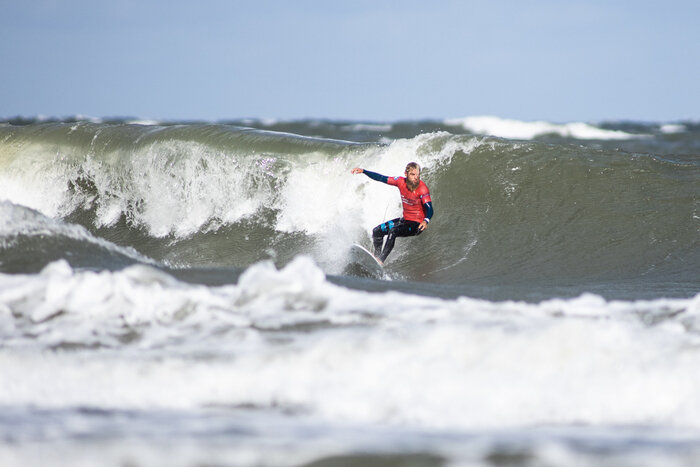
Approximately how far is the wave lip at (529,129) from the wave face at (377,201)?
2182 centimetres

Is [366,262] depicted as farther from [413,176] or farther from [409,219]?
[413,176]

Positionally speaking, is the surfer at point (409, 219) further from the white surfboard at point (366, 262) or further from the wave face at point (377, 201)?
the white surfboard at point (366, 262)

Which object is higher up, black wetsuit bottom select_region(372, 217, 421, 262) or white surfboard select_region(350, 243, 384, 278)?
black wetsuit bottom select_region(372, 217, 421, 262)

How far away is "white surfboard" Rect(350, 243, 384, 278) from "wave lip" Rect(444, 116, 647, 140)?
25.2 meters

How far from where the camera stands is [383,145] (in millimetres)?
10984

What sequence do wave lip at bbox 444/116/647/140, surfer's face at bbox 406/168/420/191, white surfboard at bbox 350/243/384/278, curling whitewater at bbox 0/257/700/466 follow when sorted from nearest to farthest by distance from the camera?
1. curling whitewater at bbox 0/257/700/466
2. white surfboard at bbox 350/243/384/278
3. surfer's face at bbox 406/168/420/191
4. wave lip at bbox 444/116/647/140

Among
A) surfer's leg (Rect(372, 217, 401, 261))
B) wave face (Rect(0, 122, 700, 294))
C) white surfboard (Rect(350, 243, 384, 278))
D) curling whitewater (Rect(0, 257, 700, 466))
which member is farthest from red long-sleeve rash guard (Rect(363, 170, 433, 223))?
curling whitewater (Rect(0, 257, 700, 466))

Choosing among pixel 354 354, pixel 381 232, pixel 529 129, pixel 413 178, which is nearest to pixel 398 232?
pixel 381 232

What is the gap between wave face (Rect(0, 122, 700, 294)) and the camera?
27.9 ft

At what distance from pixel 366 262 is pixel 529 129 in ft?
101

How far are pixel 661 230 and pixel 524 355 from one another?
5806 millimetres

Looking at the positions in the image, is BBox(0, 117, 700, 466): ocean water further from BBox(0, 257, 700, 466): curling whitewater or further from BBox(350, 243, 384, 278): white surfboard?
BBox(350, 243, 384, 278): white surfboard

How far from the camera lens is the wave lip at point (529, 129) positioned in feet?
111

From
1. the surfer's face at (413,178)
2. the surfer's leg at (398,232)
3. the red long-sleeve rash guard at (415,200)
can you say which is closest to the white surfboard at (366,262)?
the surfer's leg at (398,232)
